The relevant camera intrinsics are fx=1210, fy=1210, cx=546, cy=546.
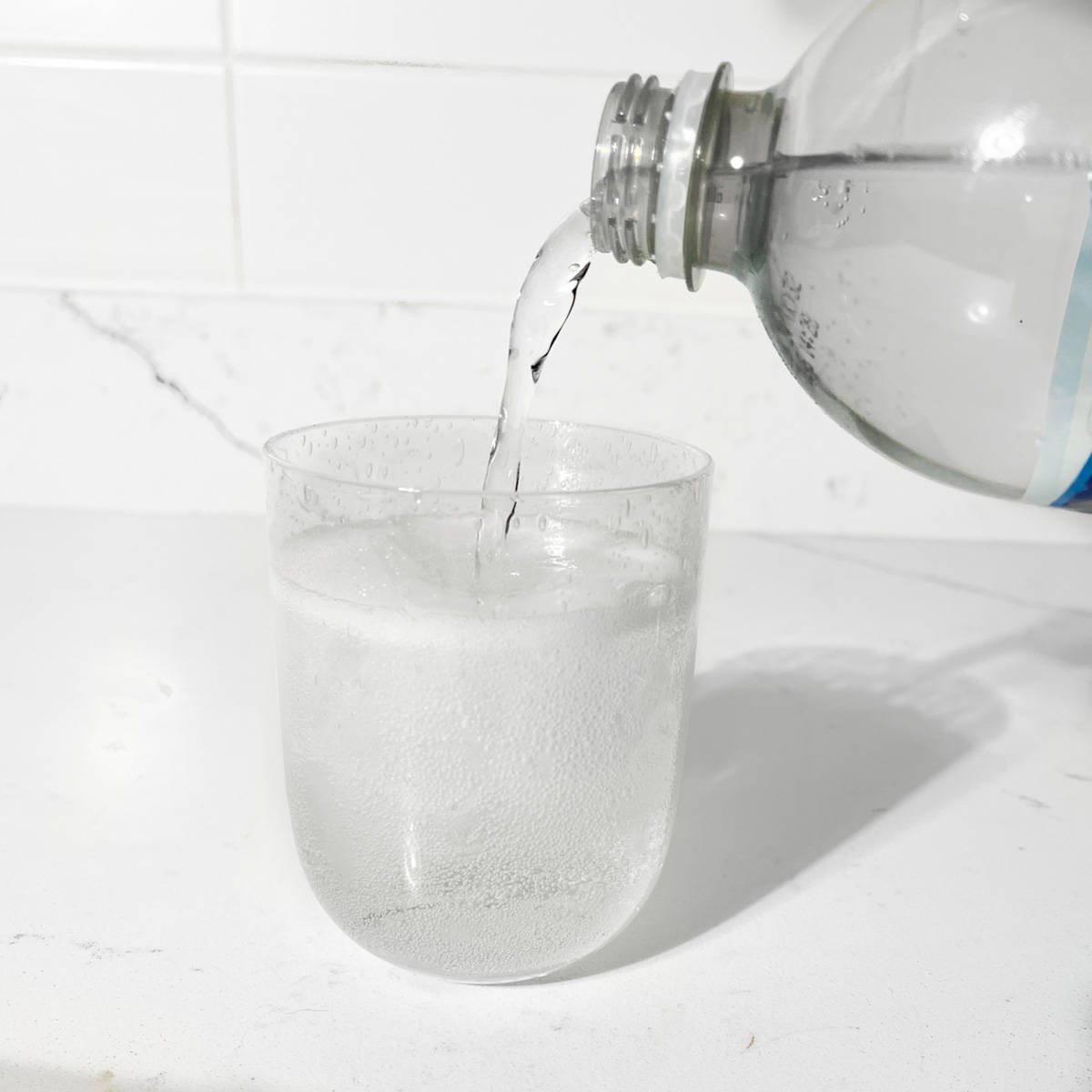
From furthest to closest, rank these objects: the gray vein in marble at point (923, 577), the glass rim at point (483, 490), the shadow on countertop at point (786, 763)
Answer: the gray vein in marble at point (923, 577) < the shadow on countertop at point (786, 763) < the glass rim at point (483, 490)

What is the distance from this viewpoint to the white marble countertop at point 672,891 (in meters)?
0.35

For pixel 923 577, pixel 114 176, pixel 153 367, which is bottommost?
pixel 923 577

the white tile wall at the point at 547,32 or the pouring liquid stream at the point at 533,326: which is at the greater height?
the white tile wall at the point at 547,32

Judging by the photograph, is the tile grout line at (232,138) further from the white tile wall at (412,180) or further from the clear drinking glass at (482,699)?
the clear drinking glass at (482,699)

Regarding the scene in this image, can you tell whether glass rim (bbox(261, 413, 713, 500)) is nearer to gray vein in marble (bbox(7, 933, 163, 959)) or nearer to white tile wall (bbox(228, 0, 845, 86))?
gray vein in marble (bbox(7, 933, 163, 959))

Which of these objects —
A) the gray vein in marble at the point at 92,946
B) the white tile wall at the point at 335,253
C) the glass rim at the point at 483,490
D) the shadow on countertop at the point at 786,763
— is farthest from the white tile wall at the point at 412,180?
the gray vein in marble at the point at 92,946

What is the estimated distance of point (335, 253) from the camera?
0.84 metres

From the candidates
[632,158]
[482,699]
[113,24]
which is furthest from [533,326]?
[113,24]

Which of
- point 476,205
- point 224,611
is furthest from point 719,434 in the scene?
point 224,611

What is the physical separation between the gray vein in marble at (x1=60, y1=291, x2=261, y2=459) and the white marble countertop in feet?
0.64

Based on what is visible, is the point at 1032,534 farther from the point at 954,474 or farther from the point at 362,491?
the point at 362,491

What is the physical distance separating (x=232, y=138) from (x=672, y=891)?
2.02 feet

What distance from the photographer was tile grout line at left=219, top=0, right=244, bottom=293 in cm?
80

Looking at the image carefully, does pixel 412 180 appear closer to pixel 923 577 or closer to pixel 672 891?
pixel 923 577
